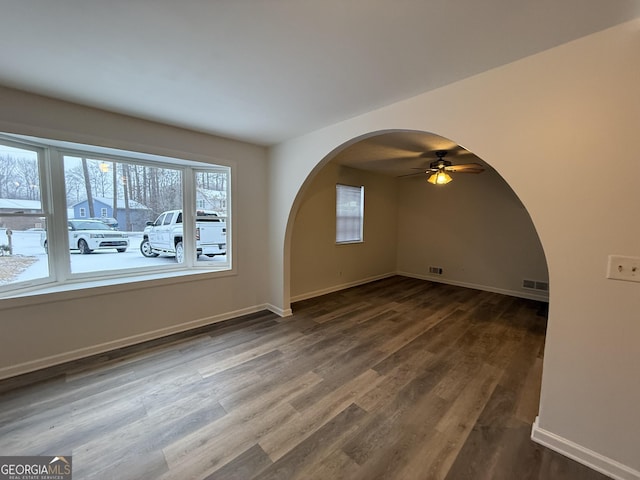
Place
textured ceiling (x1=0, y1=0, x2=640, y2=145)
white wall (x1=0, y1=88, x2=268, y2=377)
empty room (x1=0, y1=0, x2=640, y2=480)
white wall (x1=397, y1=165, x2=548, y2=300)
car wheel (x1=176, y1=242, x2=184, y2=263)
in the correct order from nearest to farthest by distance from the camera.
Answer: textured ceiling (x1=0, y1=0, x2=640, y2=145) < empty room (x1=0, y1=0, x2=640, y2=480) < white wall (x1=0, y1=88, x2=268, y2=377) < car wheel (x1=176, y1=242, x2=184, y2=263) < white wall (x1=397, y1=165, x2=548, y2=300)

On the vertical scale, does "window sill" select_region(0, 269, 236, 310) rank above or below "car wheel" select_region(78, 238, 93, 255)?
below

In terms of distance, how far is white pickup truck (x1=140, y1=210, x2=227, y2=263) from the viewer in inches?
129

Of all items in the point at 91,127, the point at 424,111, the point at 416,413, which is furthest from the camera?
the point at 91,127

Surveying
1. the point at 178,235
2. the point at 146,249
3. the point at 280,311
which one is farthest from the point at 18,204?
the point at 280,311

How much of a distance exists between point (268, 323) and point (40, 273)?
2.39 meters

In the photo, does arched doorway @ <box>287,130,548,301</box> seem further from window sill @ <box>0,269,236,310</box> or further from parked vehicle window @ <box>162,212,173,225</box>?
parked vehicle window @ <box>162,212,173,225</box>

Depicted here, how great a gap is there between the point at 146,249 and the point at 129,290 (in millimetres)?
624

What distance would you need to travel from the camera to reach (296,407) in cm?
193

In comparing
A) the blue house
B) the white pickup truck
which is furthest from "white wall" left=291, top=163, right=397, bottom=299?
the blue house

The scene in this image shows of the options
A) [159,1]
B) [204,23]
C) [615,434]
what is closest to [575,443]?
[615,434]

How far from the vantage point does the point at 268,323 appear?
11.3ft

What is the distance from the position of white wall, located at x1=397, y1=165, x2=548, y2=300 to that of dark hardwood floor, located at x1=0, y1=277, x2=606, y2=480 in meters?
1.82

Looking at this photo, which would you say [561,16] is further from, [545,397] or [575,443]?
[575,443]

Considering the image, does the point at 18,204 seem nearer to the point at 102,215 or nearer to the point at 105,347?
the point at 102,215
